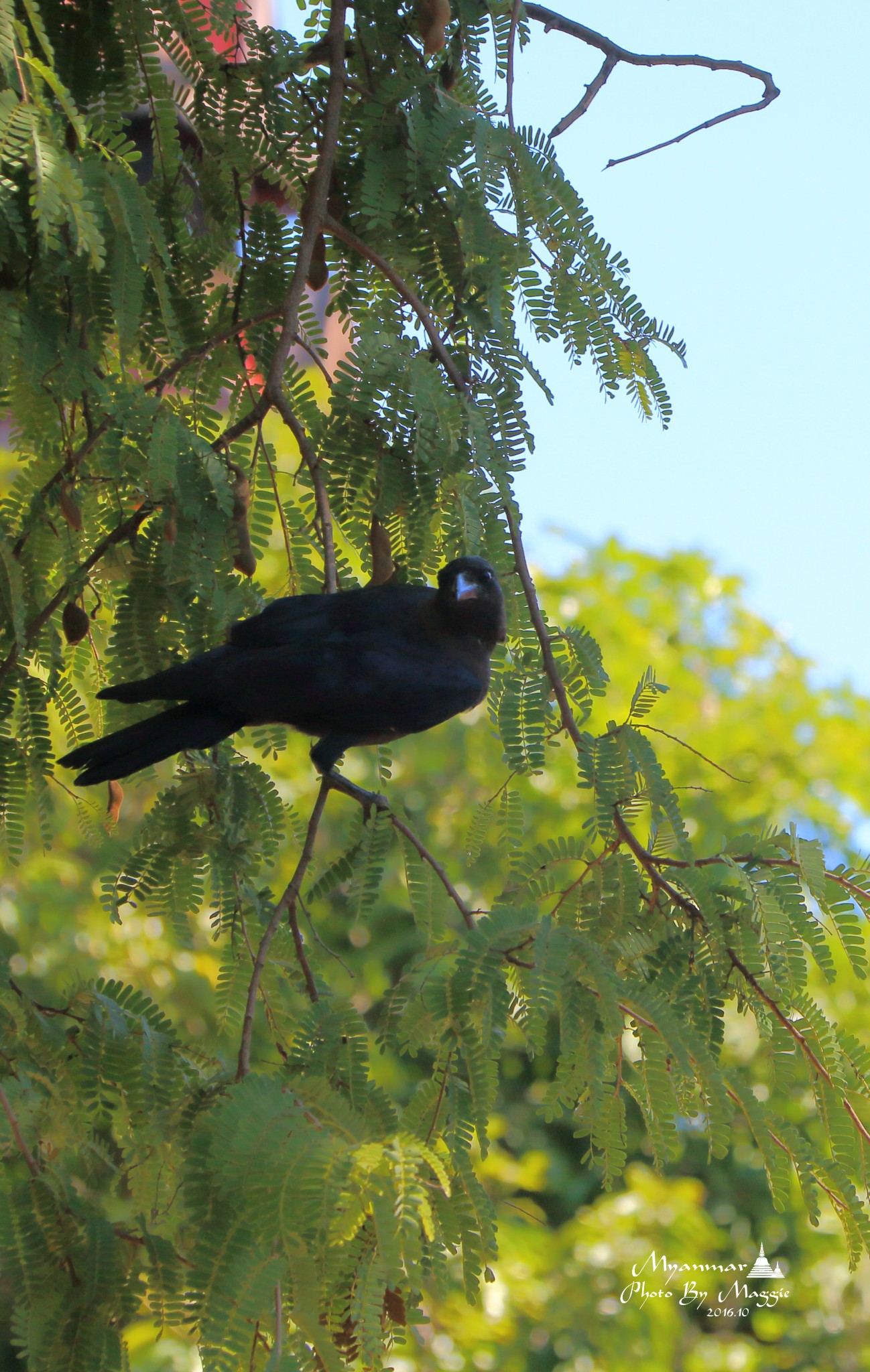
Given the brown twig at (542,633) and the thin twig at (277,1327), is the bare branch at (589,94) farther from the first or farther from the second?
the thin twig at (277,1327)

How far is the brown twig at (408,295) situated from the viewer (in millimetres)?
2311

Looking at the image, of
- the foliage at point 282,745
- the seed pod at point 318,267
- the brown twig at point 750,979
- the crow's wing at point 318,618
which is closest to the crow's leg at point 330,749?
the foliage at point 282,745

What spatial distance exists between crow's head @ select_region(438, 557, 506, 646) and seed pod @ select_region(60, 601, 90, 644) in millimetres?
672

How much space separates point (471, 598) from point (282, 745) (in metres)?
0.55

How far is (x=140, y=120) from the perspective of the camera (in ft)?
8.69

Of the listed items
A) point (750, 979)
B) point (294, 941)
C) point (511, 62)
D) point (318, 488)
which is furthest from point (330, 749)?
point (511, 62)

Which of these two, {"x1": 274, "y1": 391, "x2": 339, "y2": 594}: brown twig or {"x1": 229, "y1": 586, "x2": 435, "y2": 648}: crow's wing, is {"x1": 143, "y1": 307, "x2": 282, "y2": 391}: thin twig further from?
{"x1": 229, "y1": 586, "x2": 435, "y2": 648}: crow's wing

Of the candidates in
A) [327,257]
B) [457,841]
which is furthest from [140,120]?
[457,841]

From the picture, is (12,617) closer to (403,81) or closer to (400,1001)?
(400,1001)

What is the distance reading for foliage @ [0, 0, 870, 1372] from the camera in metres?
1.74

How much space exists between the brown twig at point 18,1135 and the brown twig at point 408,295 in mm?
1378

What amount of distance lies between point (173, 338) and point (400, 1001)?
135cm

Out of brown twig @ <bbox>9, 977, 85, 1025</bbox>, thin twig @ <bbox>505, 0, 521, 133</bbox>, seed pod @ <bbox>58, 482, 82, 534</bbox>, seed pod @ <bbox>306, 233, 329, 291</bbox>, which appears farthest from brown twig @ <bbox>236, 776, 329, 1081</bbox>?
thin twig @ <bbox>505, 0, 521, 133</bbox>

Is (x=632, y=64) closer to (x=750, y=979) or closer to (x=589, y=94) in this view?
(x=589, y=94)
